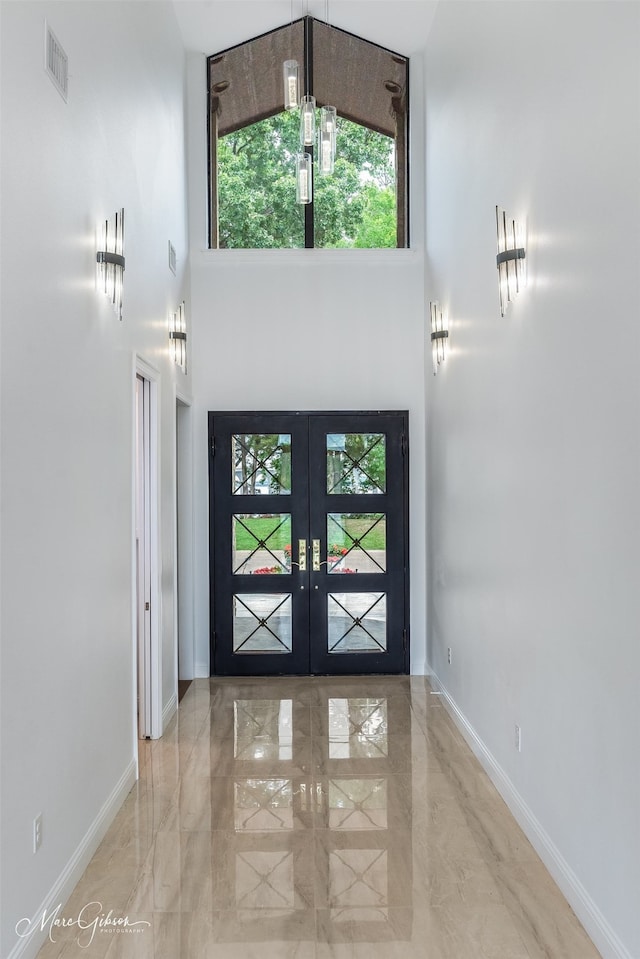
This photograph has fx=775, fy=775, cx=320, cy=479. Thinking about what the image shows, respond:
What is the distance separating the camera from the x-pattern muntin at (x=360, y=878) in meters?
2.96

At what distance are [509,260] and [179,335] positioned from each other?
281 cm

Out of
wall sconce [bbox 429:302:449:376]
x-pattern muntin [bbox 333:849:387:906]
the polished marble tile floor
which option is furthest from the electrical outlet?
wall sconce [bbox 429:302:449:376]

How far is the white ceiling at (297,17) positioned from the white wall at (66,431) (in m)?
1.72

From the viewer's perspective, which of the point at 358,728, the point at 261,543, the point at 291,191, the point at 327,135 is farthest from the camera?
the point at 291,191

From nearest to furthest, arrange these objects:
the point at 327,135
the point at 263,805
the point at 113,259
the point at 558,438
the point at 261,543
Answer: the point at 558,438, the point at 113,259, the point at 263,805, the point at 327,135, the point at 261,543

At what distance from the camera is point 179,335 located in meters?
5.66

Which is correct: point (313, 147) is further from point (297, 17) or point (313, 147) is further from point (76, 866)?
point (76, 866)

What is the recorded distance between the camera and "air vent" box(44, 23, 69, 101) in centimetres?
281

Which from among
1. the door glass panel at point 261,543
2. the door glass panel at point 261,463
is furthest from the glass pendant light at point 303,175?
the door glass panel at point 261,543

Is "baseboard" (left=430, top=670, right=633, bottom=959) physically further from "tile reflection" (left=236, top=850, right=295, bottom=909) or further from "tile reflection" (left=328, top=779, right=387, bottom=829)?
"tile reflection" (left=236, top=850, right=295, bottom=909)

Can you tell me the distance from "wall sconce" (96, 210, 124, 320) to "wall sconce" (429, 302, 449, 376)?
2563 mm

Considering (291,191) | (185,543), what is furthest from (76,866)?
(291,191)

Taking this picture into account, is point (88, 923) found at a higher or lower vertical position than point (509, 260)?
lower

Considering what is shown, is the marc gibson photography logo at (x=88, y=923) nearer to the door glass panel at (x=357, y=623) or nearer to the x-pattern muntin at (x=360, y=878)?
the x-pattern muntin at (x=360, y=878)
